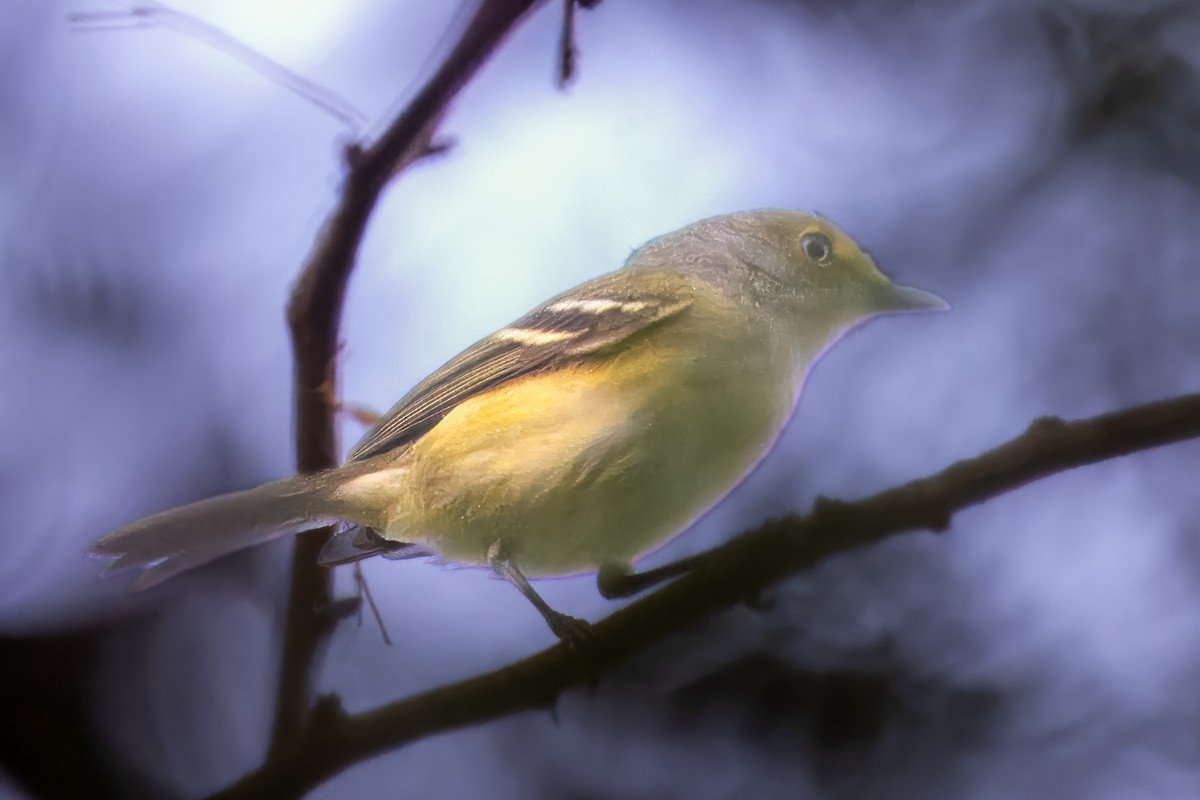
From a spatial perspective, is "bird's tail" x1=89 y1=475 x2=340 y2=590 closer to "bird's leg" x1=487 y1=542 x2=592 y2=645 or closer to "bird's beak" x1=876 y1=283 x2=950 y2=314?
"bird's leg" x1=487 y1=542 x2=592 y2=645

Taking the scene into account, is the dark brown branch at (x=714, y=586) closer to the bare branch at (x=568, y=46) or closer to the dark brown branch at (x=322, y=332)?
the dark brown branch at (x=322, y=332)

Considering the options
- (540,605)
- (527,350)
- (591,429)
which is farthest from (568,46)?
(540,605)

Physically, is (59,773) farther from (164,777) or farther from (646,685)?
(646,685)

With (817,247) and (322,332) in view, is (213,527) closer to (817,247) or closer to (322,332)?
(322,332)

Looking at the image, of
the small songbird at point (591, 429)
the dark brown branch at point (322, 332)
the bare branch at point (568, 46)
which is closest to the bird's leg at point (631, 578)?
the small songbird at point (591, 429)

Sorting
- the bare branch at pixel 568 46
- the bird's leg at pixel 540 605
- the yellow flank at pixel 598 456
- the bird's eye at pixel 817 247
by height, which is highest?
the bare branch at pixel 568 46
